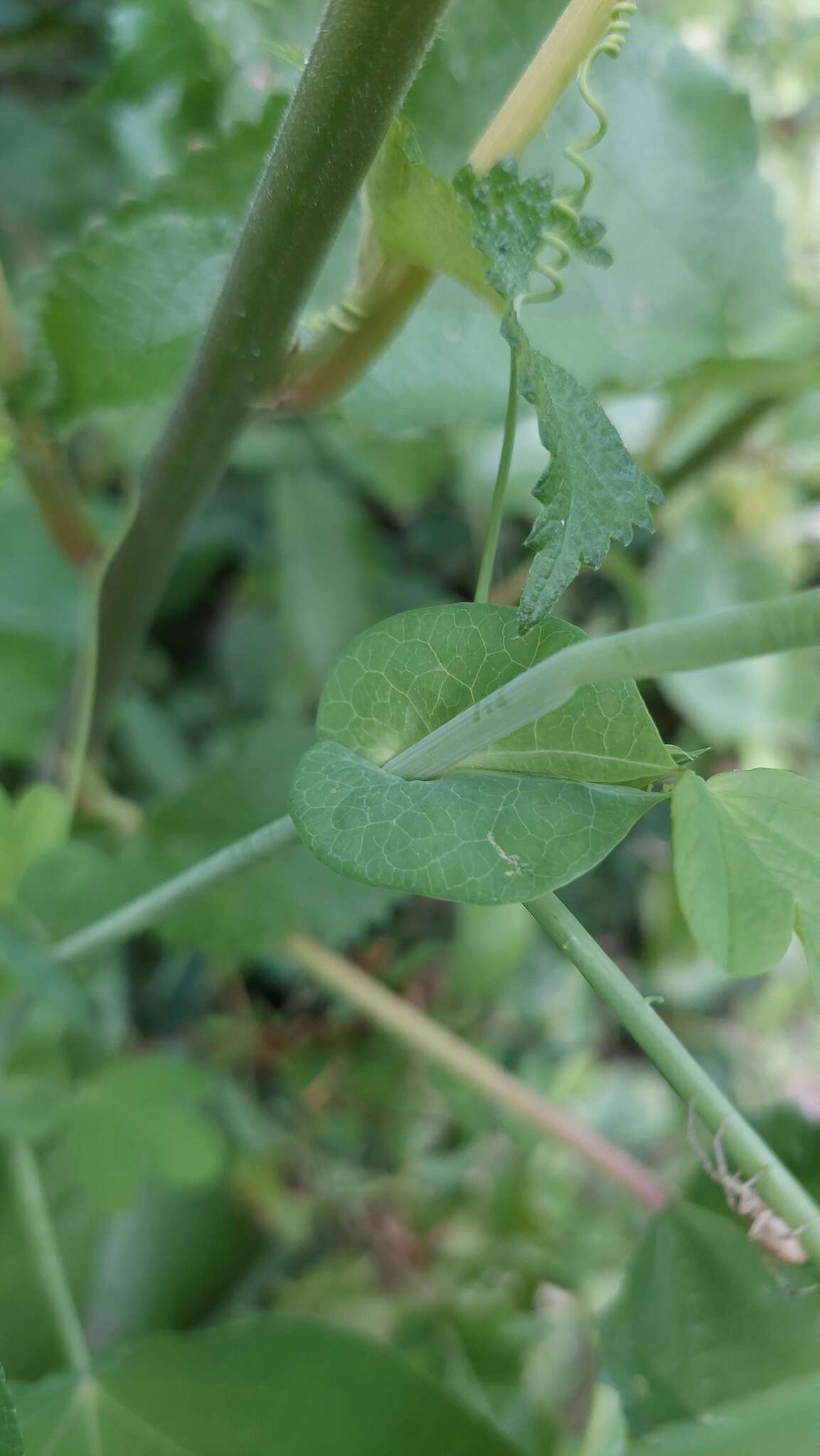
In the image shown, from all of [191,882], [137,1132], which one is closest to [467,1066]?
[137,1132]

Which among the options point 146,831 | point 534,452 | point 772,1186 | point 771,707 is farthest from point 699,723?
point 772,1186

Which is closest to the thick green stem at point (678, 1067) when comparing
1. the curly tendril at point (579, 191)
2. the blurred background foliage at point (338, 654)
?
the curly tendril at point (579, 191)

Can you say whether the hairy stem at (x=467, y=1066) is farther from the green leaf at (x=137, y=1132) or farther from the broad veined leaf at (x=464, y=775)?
the broad veined leaf at (x=464, y=775)

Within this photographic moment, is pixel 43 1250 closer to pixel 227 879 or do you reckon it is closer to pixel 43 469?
pixel 227 879

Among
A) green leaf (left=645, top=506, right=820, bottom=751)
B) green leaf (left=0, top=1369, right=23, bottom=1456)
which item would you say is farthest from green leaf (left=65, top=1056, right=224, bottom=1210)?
green leaf (left=645, top=506, right=820, bottom=751)

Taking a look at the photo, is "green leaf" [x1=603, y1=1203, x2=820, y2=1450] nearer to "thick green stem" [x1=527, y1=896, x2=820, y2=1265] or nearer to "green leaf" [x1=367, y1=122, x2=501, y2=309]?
"thick green stem" [x1=527, y1=896, x2=820, y2=1265]

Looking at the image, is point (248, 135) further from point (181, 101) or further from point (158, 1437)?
point (158, 1437)
